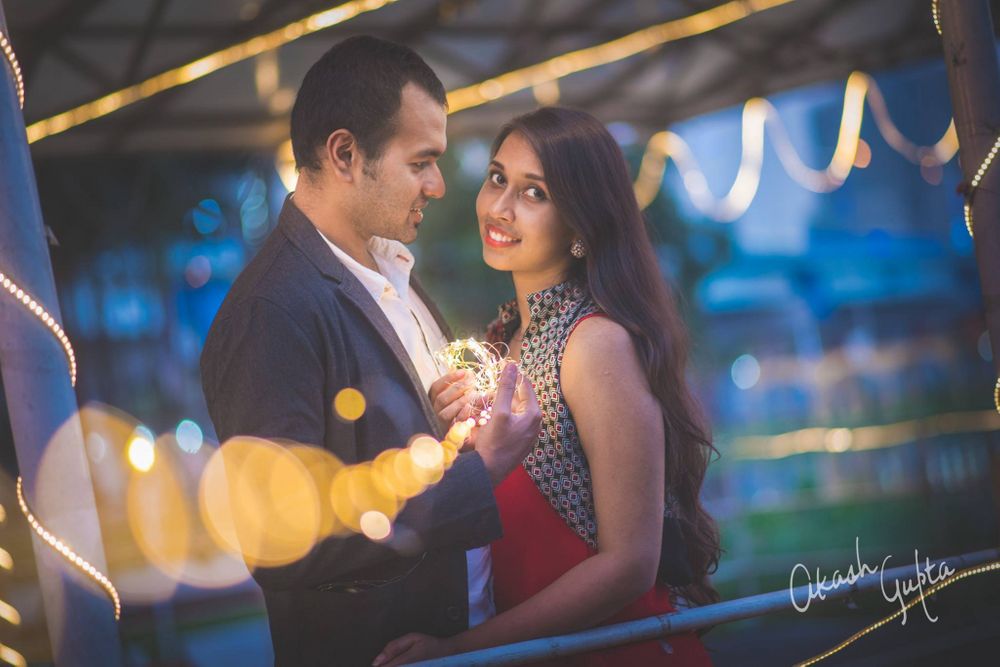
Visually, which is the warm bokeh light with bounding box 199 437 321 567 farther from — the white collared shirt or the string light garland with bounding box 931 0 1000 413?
the string light garland with bounding box 931 0 1000 413

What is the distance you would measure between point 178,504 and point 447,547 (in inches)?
314

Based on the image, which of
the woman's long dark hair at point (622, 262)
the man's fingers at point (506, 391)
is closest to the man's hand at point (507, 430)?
the man's fingers at point (506, 391)

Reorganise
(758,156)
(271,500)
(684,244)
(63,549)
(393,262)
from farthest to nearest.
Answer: (684,244) → (758,156) → (393,262) → (271,500) → (63,549)

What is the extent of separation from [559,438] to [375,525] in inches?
21.8

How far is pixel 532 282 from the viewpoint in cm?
238

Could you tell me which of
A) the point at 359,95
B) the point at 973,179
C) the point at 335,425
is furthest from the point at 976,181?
the point at 335,425

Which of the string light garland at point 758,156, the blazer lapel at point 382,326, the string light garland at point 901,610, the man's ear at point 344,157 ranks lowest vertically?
the string light garland at point 901,610

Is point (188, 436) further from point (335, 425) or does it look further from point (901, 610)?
point (901, 610)

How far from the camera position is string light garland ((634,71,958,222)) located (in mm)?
9469

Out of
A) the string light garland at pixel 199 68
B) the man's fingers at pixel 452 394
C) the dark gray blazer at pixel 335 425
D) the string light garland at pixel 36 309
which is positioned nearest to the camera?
the string light garland at pixel 36 309

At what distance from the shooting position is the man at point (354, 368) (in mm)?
1676

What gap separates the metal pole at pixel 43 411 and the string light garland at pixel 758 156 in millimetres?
8712

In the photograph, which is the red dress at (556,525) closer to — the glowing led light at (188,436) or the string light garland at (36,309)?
the string light garland at (36,309)

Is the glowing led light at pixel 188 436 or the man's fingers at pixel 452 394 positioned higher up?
the man's fingers at pixel 452 394
